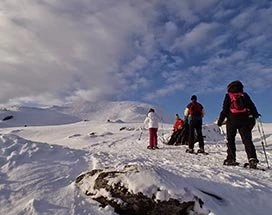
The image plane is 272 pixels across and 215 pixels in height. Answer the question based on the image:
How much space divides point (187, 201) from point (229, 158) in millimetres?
4706

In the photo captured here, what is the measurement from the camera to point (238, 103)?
924 centimetres

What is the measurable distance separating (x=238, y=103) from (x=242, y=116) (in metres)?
0.35

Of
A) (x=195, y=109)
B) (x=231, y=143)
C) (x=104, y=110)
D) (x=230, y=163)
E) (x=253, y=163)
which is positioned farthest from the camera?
(x=104, y=110)

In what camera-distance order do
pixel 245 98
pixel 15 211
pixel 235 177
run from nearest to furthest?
pixel 15 211 → pixel 235 177 → pixel 245 98

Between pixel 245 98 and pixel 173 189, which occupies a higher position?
pixel 245 98

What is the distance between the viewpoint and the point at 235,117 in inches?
368

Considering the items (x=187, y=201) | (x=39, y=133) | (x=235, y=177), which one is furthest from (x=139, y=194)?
(x=39, y=133)

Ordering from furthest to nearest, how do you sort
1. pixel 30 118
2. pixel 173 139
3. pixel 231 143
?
1. pixel 30 118
2. pixel 173 139
3. pixel 231 143

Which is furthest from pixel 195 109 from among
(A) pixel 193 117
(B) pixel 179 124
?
(B) pixel 179 124

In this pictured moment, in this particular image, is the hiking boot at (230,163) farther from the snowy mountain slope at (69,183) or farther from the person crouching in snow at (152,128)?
the person crouching in snow at (152,128)

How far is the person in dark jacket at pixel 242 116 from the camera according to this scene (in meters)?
9.09

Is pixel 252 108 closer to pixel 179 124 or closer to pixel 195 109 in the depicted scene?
pixel 195 109

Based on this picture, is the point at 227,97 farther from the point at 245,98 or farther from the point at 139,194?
the point at 139,194

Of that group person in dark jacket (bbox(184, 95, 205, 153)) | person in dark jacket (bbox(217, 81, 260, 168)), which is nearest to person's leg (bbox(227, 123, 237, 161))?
person in dark jacket (bbox(217, 81, 260, 168))
